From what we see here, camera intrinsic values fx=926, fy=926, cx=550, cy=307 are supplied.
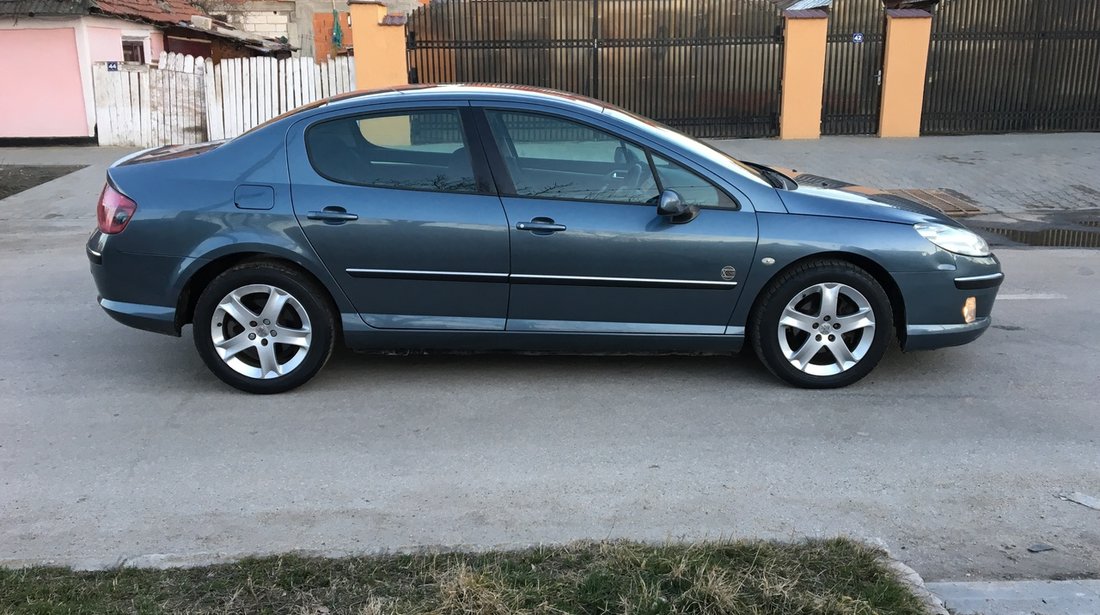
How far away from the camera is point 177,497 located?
3.93m

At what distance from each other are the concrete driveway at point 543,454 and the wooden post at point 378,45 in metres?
9.84

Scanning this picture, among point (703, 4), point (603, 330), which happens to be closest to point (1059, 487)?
point (603, 330)

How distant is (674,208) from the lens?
4.73m

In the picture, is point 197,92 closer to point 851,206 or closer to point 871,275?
point 851,206

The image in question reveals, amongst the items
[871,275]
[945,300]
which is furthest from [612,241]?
[945,300]

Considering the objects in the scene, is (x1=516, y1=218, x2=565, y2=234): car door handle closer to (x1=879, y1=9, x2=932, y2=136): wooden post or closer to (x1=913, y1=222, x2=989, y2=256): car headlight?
(x1=913, y1=222, x2=989, y2=256): car headlight

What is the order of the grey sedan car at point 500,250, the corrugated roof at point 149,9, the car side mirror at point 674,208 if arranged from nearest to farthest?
the car side mirror at point 674,208
the grey sedan car at point 500,250
the corrugated roof at point 149,9

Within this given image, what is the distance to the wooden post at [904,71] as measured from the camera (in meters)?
14.8

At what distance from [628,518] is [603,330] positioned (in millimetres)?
1458

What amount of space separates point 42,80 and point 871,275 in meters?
15.2

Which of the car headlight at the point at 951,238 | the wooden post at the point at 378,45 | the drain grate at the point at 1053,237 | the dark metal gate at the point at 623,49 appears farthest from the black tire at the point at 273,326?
the dark metal gate at the point at 623,49

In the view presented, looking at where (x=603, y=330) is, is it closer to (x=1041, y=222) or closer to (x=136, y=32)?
(x=1041, y=222)

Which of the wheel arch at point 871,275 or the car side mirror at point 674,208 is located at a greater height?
the car side mirror at point 674,208

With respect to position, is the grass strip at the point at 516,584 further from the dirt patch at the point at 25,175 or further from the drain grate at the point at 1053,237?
the dirt patch at the point at 25,175
